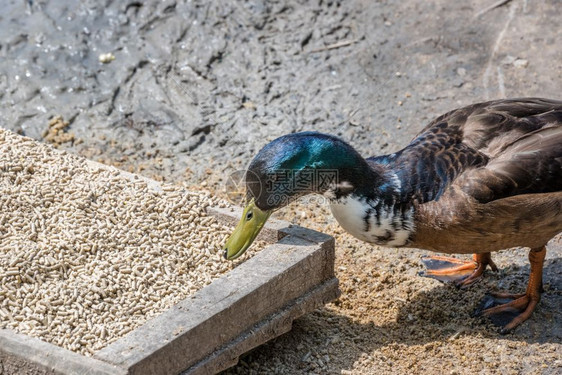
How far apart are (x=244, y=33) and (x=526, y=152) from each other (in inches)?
140

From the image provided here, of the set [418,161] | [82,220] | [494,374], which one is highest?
[418,161]

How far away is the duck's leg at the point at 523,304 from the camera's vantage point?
4715 millimetres

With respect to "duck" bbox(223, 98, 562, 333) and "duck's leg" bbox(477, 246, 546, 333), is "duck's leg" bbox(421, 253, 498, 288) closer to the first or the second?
"duck's leg" bbox(477, 246, 546, 333)

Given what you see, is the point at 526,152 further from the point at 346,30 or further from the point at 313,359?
the point at 346,30

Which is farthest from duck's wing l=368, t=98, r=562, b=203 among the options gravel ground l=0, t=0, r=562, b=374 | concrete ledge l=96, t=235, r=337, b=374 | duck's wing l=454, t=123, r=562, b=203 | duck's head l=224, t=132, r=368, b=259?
gravel ground l=0, t=0, r=562, b=374

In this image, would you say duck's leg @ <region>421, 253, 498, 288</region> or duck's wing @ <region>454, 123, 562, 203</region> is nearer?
duck's wing @ <region>454, 123, 562, 203</region>

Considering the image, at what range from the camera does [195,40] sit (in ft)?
24.2

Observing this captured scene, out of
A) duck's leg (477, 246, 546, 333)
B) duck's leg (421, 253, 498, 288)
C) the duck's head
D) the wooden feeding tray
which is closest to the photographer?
the wooden feeding tray

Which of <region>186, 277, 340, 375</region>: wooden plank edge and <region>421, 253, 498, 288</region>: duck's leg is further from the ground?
<region>186, 277, 340, 375</region>: wooden plank edge

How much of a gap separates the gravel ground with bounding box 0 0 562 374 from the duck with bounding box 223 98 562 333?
0.85 meters

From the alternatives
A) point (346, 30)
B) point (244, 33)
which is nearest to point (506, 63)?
point (346, 30)

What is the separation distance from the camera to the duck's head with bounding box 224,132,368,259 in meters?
4.22

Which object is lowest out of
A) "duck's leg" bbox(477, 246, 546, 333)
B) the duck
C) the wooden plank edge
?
"duck's leg" bbox(477, 246, 546, 333)

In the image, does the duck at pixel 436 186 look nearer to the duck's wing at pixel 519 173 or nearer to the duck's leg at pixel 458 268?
the duck's wing at pixel 519 173
